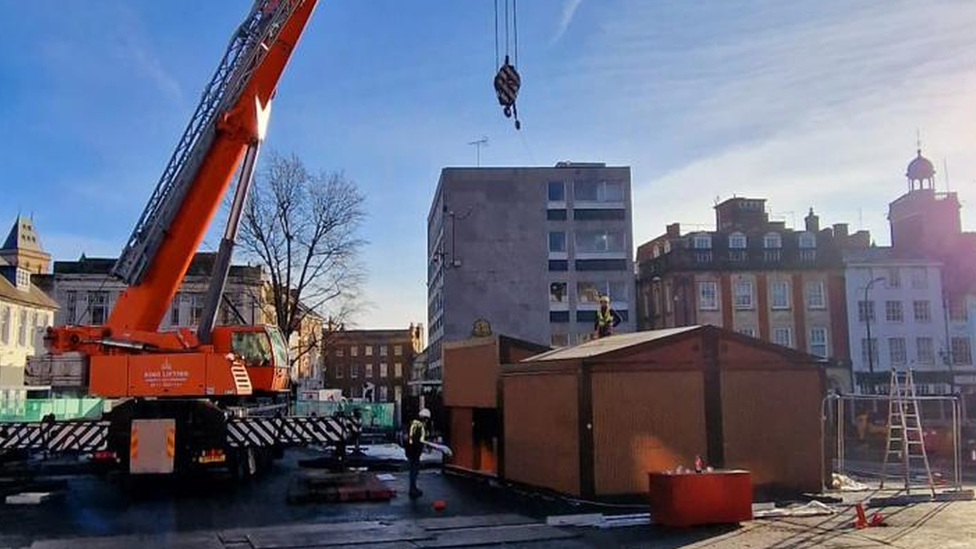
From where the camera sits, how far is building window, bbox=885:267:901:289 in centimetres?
5797

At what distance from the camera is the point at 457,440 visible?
864 inches

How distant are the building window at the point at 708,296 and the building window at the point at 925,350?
14147 millimetres

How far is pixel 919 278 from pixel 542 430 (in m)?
50.2

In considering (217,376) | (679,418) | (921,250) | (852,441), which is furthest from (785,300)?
(217,376)

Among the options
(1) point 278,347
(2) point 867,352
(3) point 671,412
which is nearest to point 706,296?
(2) point 867,352

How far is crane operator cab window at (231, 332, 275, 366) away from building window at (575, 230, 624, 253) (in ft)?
130

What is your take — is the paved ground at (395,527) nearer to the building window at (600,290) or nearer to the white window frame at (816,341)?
the building window at (600,290)

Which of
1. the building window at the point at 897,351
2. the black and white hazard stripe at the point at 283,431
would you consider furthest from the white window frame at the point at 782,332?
the black and white hazard stripe at the point at 283,431

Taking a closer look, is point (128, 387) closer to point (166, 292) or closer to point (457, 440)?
point (166, 292)

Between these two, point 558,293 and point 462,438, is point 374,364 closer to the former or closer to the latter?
point 558,293

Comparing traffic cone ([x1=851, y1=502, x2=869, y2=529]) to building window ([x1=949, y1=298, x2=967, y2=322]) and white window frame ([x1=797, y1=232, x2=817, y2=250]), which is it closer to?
white window frame ([x1=797, y1=232, x2=817, y2=250])

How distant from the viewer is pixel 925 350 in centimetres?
5806

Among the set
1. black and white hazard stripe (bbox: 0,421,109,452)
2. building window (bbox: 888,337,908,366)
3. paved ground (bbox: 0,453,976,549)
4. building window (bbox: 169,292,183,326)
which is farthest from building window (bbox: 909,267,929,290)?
black and white hazard stripe (bbox: 0,421,109,452)

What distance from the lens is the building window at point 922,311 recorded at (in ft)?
191
